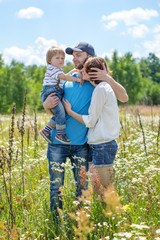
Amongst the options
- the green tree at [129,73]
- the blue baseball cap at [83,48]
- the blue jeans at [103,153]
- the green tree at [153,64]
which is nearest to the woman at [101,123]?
the blue jeans at [103,153]

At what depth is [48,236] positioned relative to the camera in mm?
2857

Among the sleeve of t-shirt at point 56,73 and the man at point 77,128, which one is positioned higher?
the sleeve of t-shirt at point 56,73

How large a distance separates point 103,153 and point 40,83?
34.9m

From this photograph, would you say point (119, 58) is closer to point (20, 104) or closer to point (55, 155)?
point (20, 104)

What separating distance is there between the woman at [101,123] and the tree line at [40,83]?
6.18 metres

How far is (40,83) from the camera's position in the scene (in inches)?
1453

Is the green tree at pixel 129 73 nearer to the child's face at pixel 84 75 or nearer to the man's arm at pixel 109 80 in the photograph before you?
the man's arm at pixel 109 80

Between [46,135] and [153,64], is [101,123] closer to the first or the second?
[46,135]

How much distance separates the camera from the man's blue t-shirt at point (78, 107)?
3.13 m

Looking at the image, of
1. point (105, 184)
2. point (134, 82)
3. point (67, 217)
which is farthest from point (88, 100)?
point (134, 82)

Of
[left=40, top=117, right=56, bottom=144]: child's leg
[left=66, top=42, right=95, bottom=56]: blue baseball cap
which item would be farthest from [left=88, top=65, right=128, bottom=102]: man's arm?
[left=40, top=117, right=56, bottom=144]: child's leg

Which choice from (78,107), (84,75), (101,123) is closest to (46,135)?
(78,107)

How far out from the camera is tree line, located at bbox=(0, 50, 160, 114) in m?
28.4

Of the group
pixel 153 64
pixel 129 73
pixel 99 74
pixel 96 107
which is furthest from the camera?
pixel 153 64
